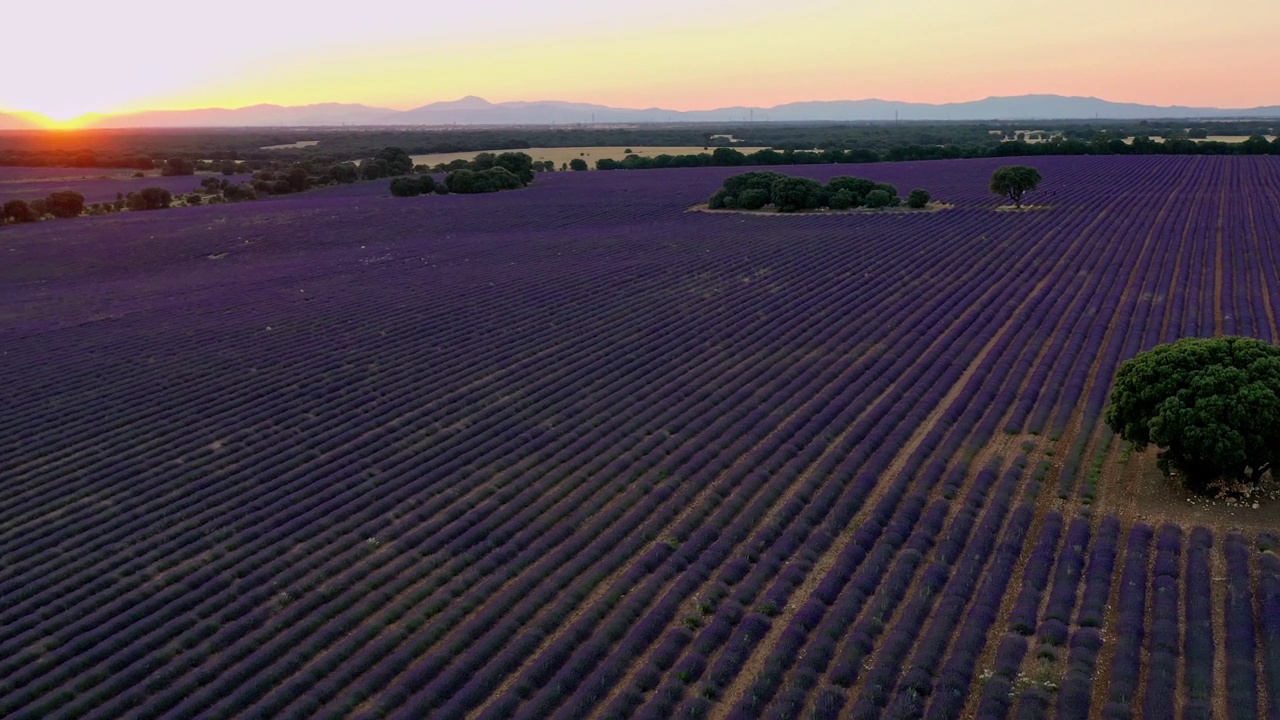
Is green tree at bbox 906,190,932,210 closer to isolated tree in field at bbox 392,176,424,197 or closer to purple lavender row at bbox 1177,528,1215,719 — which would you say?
purple lavender row at bbox 1177,528,1215,719

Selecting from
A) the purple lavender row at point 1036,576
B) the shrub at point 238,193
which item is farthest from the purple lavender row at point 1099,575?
the shrub at point 238,193

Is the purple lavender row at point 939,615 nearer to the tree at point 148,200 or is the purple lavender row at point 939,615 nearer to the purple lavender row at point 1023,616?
the purple lavender row at point 1023,616

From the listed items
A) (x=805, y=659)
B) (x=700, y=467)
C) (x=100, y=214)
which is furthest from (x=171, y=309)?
(x=100, y=214)

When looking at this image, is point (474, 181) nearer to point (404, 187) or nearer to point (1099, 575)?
point (404, 187)

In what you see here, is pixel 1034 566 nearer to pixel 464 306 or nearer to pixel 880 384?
pixel 880 384

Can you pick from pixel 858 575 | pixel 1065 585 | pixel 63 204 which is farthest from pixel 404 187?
pixel 1065 585

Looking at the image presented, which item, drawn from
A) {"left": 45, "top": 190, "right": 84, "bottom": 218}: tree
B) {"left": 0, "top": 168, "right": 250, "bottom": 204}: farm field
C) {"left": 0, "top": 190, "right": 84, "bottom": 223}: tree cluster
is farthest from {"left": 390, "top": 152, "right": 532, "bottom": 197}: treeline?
{"left": 0, "top": 168, "right": 250, "bottom": 204}: farm field
